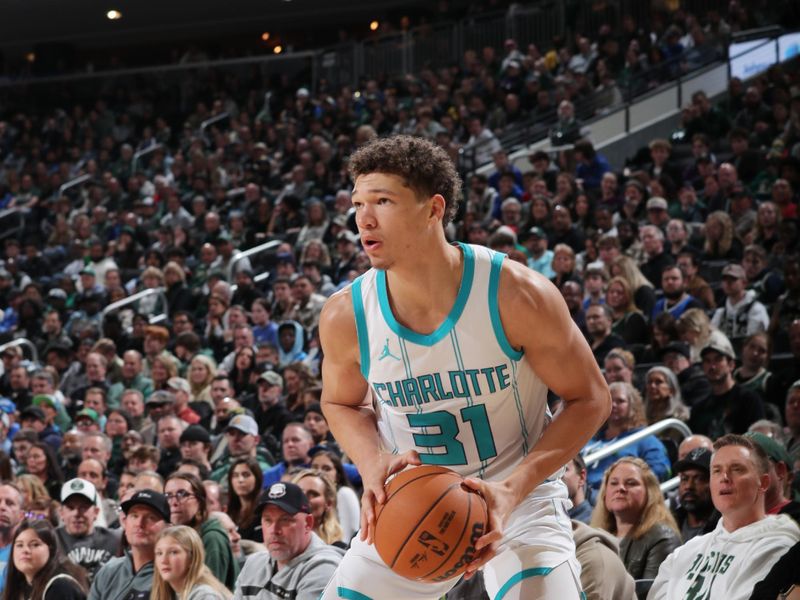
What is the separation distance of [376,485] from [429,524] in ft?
0.77

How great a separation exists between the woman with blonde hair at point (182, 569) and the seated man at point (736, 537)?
90.3 inches

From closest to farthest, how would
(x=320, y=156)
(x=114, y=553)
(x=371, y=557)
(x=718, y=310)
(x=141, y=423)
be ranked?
(x=371, y=557) → (x=114, y=553) → (x=718, y=310) → (x=141, y=423) → (x=320, y=156)

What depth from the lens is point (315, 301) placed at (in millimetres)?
11992

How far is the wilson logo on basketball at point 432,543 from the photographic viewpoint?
3.21 metres

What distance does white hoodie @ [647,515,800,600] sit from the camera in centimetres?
488

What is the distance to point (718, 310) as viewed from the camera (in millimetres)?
9734

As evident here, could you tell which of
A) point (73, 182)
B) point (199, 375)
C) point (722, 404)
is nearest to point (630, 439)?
point (722, 404)

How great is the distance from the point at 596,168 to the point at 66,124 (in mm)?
13030

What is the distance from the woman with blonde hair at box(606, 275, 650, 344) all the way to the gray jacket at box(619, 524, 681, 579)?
370 centimetres

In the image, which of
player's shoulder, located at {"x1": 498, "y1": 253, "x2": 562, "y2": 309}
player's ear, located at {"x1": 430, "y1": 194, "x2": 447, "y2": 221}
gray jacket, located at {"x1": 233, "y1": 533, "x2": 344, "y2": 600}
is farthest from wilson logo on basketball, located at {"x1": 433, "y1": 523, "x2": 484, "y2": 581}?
gray jacket, located at {"x1": 233, "y1": 533, "x2": 344, "y2": 600}

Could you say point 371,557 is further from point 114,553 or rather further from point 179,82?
point 179,82

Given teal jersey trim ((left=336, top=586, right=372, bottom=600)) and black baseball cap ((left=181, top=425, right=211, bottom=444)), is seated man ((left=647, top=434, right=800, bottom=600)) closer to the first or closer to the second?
teal jersey trim ((left=336, top=586, right=372, bottom=600))

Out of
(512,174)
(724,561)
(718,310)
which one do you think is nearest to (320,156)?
(512,174)

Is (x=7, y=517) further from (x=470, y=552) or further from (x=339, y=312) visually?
(x=470, y=552)
